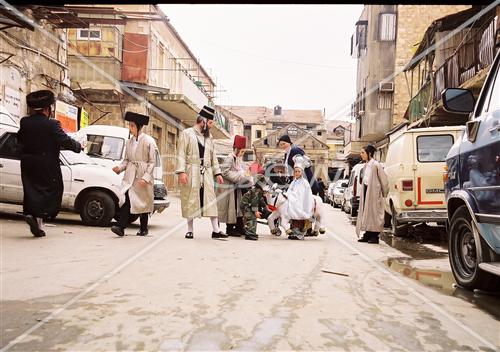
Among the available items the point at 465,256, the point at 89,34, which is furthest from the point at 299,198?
the point at 89,34

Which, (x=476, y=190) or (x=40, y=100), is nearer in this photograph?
(x=476, y=190)

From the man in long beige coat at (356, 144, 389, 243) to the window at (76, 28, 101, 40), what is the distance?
15.9m

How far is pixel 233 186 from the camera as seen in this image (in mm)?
8391

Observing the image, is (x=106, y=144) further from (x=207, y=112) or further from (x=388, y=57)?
(x=388, y=57)

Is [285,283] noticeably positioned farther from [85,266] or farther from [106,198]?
[106,198]

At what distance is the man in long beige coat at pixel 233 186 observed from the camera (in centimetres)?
834

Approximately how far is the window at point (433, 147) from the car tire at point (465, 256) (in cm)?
440

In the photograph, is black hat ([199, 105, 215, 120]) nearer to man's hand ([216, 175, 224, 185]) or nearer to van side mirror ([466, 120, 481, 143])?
man's hand ([216, 175, 224, 185])

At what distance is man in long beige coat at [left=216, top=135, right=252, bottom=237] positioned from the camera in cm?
834

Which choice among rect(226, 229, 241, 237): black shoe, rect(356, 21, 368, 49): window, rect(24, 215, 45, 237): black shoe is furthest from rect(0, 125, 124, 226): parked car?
rect(356, 21, 368, 49): window

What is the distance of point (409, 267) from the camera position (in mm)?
5934

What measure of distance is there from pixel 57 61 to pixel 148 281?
44.8 feet

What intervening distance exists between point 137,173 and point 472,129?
5.11 metres

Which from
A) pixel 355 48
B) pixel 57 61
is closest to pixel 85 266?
pixel 57 61
